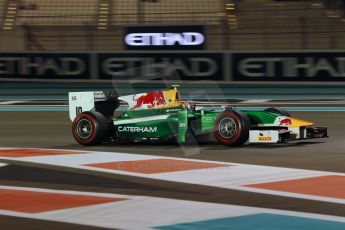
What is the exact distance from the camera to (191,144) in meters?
9.82

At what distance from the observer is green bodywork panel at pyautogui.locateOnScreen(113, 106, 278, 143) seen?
9508mm

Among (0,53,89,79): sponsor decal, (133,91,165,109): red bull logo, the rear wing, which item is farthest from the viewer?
(0,53,89,79): sponsor decal

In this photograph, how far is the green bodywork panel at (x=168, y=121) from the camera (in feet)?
31.2

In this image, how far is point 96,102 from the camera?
1043cm

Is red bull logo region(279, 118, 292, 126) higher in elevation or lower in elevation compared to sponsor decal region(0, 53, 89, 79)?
lower

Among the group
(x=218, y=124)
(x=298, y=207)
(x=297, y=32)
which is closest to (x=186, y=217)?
(x=298, y=207)

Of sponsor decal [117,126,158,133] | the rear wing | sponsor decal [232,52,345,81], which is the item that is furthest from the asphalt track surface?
sponsor decal [232,52,345,81]

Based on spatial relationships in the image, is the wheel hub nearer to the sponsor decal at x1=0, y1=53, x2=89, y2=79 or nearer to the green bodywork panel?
the green bodywork panel

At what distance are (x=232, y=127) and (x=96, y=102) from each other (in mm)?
2135

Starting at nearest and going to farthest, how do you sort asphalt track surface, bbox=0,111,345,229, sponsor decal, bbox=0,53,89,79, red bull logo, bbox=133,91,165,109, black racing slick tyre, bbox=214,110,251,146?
asphalt track surface, bbox=0,111,345,229 → black racing slick tyre, bbox=214,110,251,146 → red bull logo, bbox=133,91,165,109 → sponsor decal, bbox=0,53,89,79

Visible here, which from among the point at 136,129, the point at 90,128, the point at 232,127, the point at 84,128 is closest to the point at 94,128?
the point at 90,128

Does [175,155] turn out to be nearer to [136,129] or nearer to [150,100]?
[136,129]

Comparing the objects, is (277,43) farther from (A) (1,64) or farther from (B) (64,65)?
(A) (1,64)

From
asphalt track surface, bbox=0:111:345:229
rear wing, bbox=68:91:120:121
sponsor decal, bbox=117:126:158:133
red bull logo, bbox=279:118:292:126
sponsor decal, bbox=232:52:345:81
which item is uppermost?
sponsor decal, bbox=232:52:345:81
